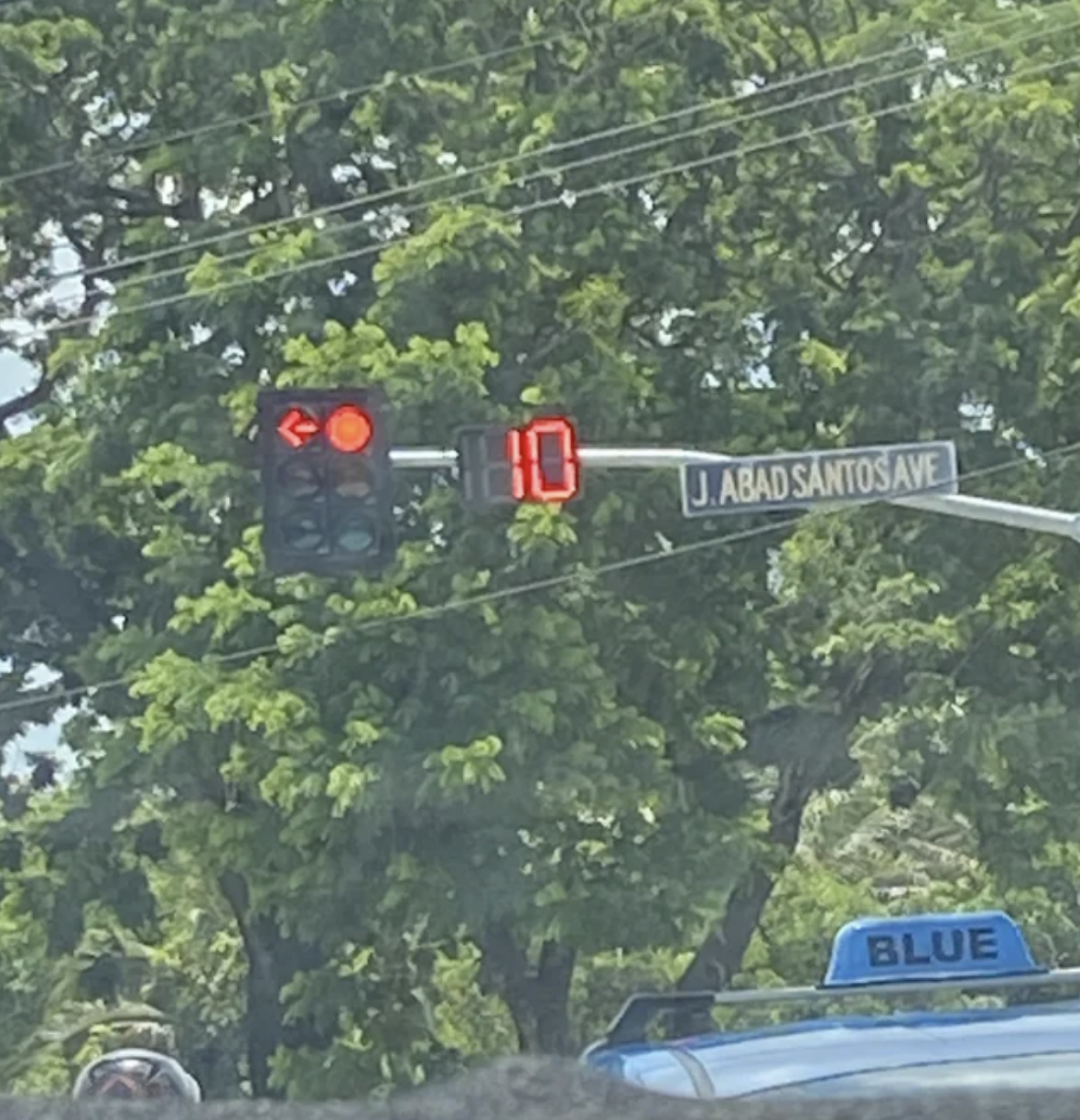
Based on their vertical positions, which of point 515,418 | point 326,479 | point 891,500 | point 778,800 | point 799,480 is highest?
point 515,418

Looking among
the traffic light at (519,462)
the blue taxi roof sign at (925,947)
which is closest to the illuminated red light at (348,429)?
the traffic light at (519,462)

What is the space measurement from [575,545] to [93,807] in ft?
13.9

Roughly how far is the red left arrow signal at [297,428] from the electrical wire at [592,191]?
5.67 metres

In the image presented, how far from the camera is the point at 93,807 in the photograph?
19359 mm

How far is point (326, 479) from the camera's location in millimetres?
12930

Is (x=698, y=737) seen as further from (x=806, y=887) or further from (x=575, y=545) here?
(x=806, y=887)

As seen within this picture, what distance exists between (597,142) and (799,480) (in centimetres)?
615

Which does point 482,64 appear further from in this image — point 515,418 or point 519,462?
point 519,462

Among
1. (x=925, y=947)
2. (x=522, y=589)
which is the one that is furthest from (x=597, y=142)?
(x=925, y=947)

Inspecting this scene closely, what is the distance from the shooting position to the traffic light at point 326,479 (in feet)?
42.1

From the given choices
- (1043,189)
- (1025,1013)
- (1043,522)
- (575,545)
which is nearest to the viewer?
(1025,1013)

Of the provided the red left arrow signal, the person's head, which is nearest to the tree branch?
the red left arrow signal

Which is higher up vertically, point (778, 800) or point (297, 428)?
point (297, 428)

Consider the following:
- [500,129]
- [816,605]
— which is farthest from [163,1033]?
[500,129]
